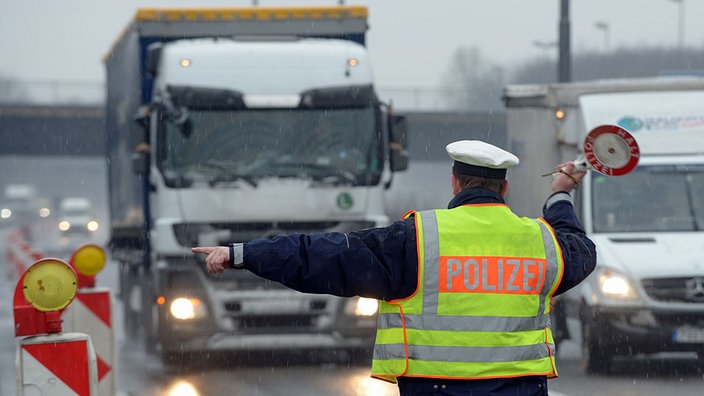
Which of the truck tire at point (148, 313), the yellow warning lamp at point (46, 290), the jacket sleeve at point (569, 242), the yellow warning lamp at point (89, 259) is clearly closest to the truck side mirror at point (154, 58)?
the truck tire at point (148, 313)

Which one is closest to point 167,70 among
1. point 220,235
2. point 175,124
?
point 175,124

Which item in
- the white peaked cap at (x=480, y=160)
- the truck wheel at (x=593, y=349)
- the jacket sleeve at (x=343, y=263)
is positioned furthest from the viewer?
the truck wheel at (x=593, y=349)

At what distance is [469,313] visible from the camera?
14.9 feet

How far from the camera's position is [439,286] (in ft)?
14.9

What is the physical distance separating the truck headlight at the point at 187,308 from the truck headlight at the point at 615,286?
3.57 metres

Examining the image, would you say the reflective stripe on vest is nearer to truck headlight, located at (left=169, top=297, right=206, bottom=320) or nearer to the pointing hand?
the pointing hand

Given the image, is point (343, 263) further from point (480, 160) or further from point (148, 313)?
point (148, 313)

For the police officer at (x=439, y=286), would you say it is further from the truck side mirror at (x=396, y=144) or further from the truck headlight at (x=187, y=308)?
the truck side mirror at (x=396, y=144)

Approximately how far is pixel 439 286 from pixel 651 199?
9076 millimetres

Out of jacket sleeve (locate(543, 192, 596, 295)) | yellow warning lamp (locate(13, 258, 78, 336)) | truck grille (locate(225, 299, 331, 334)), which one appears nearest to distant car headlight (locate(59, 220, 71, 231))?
truck grille (locate(225, 299, 331, 334))

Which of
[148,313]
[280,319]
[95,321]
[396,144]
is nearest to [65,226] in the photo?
[148,313]

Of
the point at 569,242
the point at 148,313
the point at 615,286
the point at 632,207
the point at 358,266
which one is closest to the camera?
the point at 358,266

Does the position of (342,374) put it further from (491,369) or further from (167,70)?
(491,369)

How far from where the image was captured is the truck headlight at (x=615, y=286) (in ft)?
39.9
